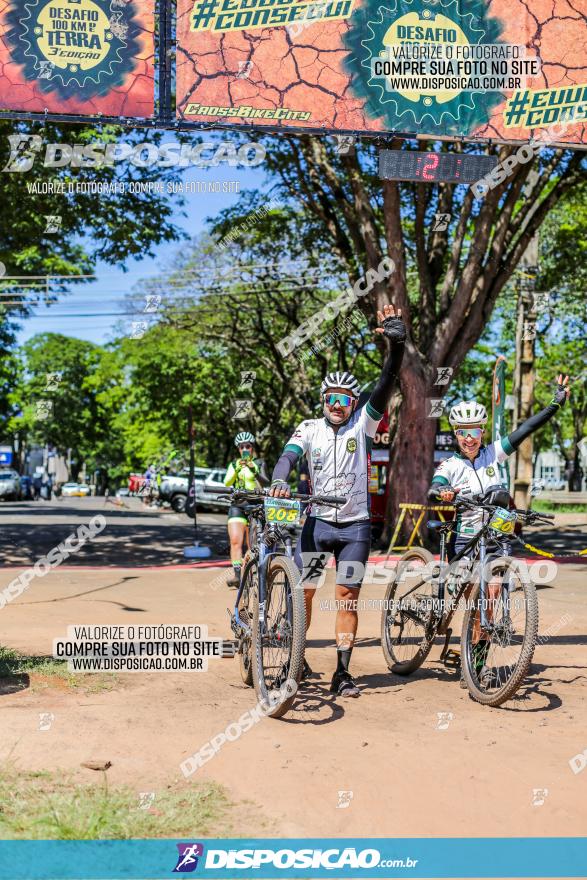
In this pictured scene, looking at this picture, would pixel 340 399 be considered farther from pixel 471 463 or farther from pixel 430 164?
pixel 430 164

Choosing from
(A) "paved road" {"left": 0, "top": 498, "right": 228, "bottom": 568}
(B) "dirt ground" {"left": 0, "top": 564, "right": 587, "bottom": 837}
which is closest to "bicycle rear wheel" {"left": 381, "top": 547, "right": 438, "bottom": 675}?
(B) "dirt ground" {"left": 0, "top": 564, "right": 587, "bottom": 837}

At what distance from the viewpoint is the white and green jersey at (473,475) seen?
6898 mm

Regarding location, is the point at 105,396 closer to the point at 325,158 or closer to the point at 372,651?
the point at 325,158

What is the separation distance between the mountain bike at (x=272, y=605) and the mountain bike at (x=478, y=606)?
1050mm

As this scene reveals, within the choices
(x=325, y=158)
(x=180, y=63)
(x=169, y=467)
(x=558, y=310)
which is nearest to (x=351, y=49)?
(x=180, y=63)

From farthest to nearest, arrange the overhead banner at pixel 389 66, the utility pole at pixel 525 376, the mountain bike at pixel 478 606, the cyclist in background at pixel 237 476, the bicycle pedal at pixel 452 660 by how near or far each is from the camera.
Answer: the utility pole at pixel 525 376, the overhead banner at pixel 389 66, the cyclist in background at pixel 237 476, the bicycle pedal at pixel 452 660, the mountain bike at pixel 478 606

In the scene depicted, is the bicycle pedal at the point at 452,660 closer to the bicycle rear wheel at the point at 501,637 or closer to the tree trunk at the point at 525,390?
the bicycle rear wheel at the point at 501,637

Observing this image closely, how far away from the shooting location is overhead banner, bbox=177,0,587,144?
37.2 feet

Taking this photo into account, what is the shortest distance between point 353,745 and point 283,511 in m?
1.59

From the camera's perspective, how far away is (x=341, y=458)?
21.9 feet

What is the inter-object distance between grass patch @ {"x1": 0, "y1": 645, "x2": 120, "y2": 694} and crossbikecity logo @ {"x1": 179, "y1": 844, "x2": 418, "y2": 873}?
8.99 feet

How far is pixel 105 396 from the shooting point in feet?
214

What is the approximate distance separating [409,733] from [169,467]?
42420mm

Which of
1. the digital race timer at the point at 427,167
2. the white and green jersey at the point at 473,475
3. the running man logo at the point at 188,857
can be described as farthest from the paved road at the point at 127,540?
the running man logo at the point at 188,857
